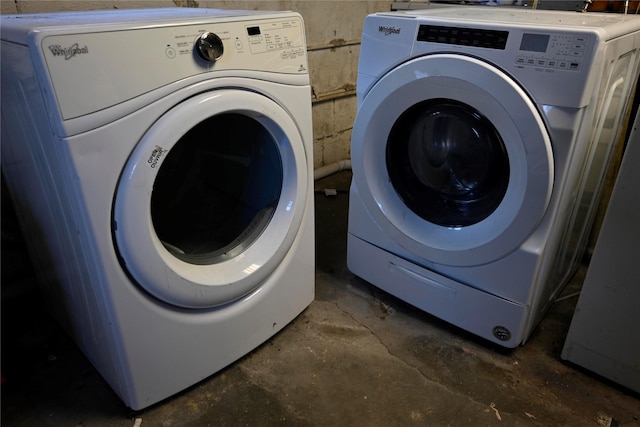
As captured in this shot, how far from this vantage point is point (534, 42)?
3.13 ft

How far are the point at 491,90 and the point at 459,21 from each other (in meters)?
0.20

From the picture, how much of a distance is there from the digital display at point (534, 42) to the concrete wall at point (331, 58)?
1176 millimetres

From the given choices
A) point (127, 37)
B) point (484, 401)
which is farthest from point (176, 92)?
point (484, 401)

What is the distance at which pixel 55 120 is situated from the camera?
74cm

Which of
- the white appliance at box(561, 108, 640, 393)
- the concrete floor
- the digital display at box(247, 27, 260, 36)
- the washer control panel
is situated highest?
the digital display at box(247, 27, 260, 36)

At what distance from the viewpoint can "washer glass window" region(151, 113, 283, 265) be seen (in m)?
1.13

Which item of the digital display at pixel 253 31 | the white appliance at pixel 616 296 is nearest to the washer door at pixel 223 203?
the digital display at pixel 253 31

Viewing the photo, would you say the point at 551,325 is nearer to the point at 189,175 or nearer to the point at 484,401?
the point at 484,401

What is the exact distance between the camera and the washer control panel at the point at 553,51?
35.6 inches

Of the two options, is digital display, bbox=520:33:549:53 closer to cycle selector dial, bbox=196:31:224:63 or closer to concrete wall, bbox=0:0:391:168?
cycle selector dial, bbox=196:31:224:63

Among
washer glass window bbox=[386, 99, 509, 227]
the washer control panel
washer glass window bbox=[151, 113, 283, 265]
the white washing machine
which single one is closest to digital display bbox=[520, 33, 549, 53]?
the washer control panel

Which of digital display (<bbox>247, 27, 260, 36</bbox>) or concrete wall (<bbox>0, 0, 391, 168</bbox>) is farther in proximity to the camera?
concrete wall (<bbox>0, 0, 391, 168</bbox>)

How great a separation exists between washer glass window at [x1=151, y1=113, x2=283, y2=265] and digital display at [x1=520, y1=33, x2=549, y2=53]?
609mm

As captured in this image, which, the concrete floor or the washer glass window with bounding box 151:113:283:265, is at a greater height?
the washer glass window with bounding box 151:113:283:265
